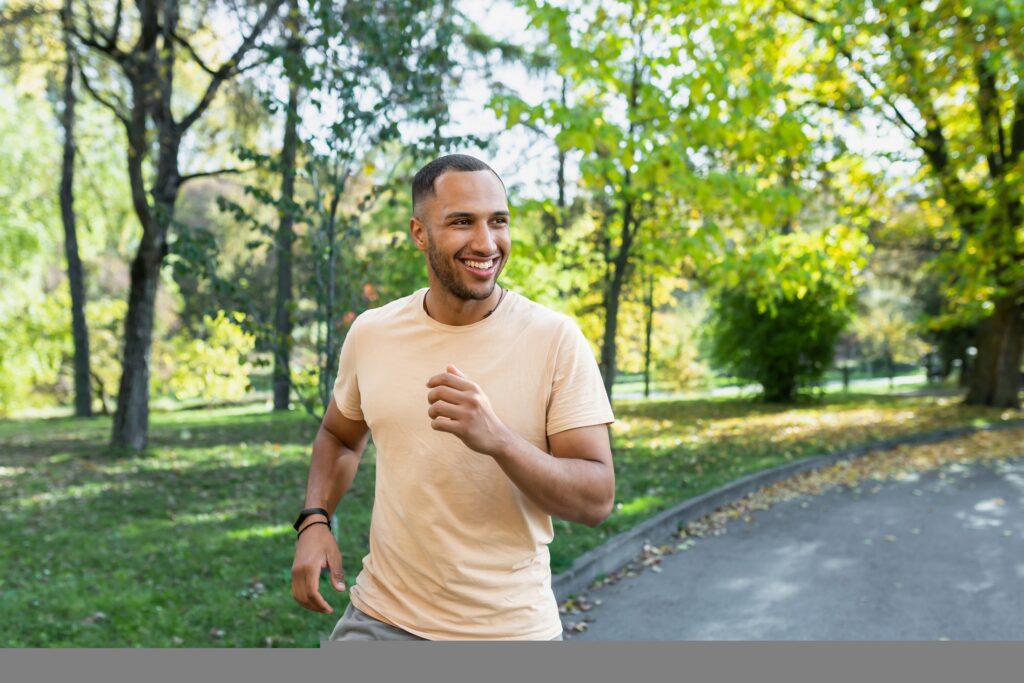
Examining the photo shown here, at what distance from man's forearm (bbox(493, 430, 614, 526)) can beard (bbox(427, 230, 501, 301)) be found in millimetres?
419

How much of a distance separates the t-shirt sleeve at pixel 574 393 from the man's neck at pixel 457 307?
221mm

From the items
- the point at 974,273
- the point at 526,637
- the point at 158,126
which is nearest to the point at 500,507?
the point at 526,637

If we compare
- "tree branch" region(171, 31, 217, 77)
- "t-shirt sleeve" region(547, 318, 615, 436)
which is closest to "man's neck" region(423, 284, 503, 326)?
"t-shirt sleeve" region(547, 318, 615, 436)

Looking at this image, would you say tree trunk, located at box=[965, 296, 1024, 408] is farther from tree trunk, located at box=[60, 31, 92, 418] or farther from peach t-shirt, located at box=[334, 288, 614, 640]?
peach t-shirt, located at box=[334, 288, 614, 640]

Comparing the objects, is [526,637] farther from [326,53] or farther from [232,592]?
[326,53]

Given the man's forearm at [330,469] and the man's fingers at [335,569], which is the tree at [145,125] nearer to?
the man's forearm at [330,469]

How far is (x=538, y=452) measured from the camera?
2127 millimetres

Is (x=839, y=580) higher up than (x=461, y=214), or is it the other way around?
(x=461, y=214)

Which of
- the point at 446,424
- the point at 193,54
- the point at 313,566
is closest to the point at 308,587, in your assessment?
the point at 313,566

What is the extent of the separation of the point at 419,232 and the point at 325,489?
83 centimetres

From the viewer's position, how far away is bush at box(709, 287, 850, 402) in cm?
2455

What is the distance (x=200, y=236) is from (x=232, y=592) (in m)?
2.72

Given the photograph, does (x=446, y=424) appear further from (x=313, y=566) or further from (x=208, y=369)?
(x=208, y=369)

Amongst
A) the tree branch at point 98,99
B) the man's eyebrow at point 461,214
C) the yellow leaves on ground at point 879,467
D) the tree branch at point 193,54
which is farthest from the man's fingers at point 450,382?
the tree branch at point 98,99
